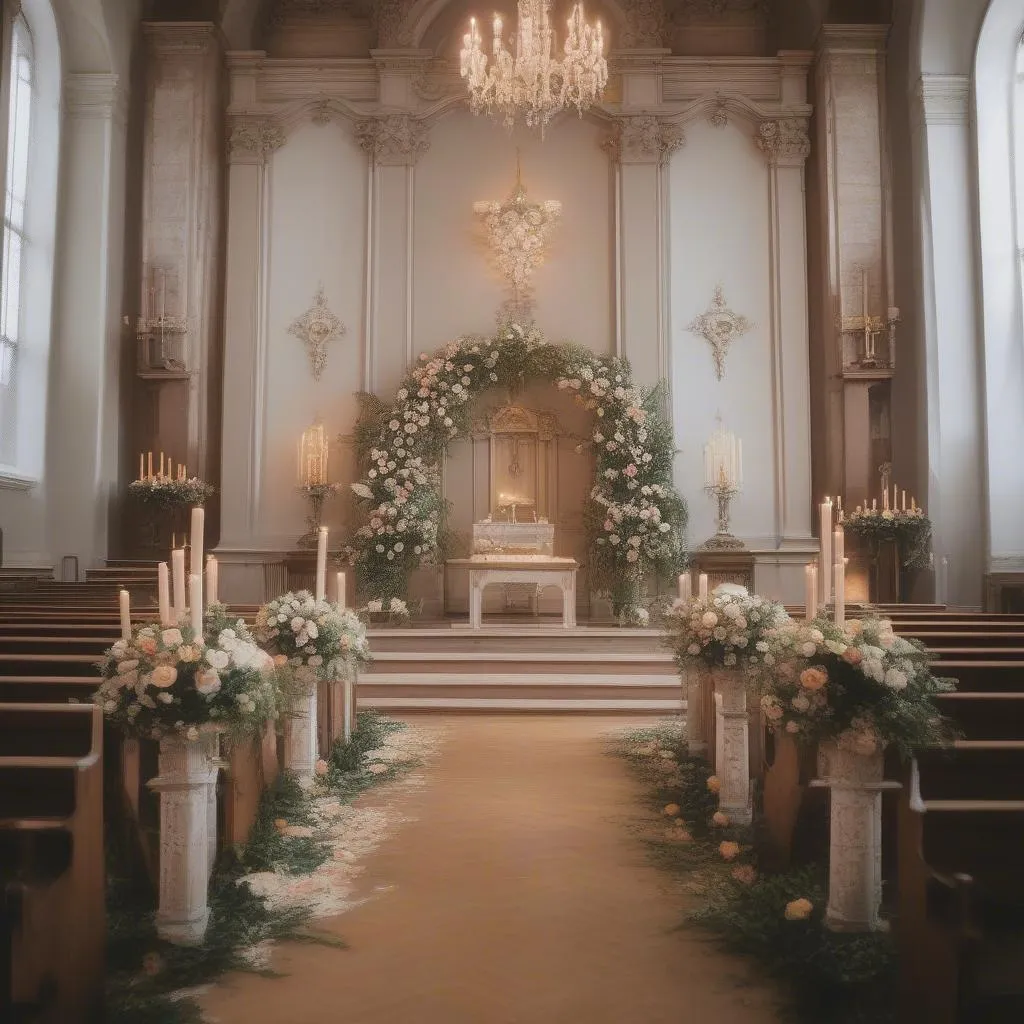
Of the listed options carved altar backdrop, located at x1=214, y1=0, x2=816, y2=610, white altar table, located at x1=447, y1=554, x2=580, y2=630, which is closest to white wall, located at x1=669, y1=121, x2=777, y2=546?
carved altar backdrop, located at x1=214, y1=0, x2=816, y2=610

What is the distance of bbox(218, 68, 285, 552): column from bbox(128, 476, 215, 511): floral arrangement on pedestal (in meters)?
0.90

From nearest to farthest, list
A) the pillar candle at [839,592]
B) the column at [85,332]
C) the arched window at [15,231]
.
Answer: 1. the pillar candle at [839,592]
2. the arched window at [15,231]
3. the column at [85,332]

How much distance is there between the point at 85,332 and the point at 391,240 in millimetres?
3732

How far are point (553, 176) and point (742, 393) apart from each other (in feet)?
11.7

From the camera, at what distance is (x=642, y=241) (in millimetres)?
12305

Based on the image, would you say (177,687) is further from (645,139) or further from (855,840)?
Answer: (645,139)

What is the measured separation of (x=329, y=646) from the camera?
5094 millimetres

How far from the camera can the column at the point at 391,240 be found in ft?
40.3

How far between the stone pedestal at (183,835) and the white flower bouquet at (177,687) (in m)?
0.10

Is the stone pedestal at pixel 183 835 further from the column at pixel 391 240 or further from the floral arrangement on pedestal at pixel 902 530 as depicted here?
the column at pixel 391 240

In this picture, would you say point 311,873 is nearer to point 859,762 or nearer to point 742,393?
point 859,762

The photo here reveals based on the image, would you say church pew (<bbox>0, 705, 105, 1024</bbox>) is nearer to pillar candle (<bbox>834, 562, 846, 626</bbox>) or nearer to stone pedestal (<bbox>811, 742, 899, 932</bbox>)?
stone pedestal (<bbox>811, 742, 899, 932</bbox>)

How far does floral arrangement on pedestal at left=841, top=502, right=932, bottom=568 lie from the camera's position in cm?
1035

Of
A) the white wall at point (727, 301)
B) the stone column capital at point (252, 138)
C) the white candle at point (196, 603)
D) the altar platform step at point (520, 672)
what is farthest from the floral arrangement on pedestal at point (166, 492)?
the white candle at point (196, 603)
